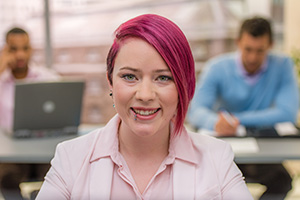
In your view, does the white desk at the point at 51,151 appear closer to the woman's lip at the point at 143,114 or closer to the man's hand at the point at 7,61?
the man's hand at the point at 7,61

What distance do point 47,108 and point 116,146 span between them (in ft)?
4.43

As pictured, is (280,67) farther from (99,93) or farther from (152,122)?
(99,93)

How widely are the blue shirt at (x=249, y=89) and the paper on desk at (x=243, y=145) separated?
1.14 feet

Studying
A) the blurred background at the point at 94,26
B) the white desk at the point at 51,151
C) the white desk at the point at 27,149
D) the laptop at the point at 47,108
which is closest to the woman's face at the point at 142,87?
the white desk at the point at 51,151

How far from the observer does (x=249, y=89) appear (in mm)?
2547

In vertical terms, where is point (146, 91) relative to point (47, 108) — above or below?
above

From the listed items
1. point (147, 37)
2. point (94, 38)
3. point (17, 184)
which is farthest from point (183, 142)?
point (94, 38)

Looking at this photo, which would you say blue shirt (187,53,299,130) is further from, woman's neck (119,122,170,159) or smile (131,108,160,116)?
smile (131,108,160,116)

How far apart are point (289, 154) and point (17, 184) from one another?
1332 millimetres

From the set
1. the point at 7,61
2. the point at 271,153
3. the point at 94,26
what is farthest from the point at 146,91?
the point at 94,26

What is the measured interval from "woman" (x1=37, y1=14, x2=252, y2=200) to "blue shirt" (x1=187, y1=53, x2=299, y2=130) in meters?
1.51

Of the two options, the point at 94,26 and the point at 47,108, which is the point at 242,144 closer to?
the point at 47,108

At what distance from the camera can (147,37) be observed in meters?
0.80

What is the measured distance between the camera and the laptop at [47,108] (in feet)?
7.07
